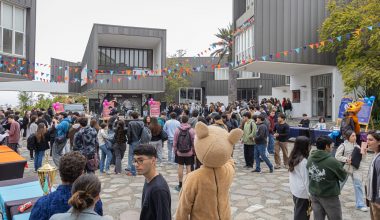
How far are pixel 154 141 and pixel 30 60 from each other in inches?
460

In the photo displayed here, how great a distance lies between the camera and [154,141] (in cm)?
970

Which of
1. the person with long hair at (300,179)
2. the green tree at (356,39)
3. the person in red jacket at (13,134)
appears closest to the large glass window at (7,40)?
the person in red jacket at (13,134)

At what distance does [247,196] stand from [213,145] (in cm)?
454

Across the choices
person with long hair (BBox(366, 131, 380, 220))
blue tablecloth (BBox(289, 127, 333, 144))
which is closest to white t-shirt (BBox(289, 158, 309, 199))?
person with long hair (BBox(366, 131, 380, 220))

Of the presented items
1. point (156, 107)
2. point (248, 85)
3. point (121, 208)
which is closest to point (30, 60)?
point (156, 107)

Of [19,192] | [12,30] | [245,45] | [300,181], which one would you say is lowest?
[19,192]

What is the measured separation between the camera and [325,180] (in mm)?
4254

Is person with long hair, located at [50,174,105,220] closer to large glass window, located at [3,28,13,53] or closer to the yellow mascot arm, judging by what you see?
the yellow mascot arm

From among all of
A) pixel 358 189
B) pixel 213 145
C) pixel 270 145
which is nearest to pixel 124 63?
pixel 270 145

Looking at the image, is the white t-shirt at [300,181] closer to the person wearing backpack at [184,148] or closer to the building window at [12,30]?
the person wearing backpack at [184,148]

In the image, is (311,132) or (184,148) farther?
(311,132)

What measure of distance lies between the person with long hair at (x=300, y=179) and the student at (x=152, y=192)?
91.2 inches

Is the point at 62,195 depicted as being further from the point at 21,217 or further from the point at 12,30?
the point at 12,30

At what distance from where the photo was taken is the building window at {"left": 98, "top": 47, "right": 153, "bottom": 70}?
34625 millimetres
